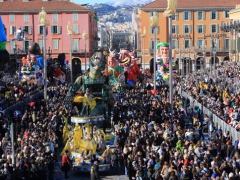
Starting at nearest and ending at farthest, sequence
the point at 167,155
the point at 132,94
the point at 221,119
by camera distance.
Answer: the point at 167,155
the point at 221,119
the point at 132,94

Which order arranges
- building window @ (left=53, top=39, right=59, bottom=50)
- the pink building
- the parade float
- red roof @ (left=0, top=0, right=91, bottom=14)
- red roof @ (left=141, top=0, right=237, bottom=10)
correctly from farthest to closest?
red roof @ (left=141, top=0, right=237, bottom=10) → red roof @ (left=0, top=0, right=91, bottom=14) → building window @ (left=53, top=39, right=59, bottom=50) → the pink building → the parade float

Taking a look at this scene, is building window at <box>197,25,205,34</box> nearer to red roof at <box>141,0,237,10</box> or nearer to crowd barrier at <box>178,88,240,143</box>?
red roof at <box>141,0,237,10</box>

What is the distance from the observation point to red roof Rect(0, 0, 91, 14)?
262 feet

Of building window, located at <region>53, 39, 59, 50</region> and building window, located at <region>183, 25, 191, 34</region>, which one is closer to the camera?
building window, located at <region>53, 39, 59, 50</region>

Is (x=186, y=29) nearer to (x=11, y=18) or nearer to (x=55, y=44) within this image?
(x=55, y=44)

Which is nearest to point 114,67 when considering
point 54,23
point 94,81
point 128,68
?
point 128,68

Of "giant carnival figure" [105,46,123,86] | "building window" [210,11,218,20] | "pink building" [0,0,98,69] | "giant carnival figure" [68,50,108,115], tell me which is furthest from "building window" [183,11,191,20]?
"giant carnival figure" [68,50,108,115]

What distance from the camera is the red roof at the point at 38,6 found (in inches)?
3147

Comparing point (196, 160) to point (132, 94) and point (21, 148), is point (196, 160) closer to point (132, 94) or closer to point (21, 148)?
point (21, 148)

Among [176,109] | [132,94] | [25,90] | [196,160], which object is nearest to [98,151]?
[196,160]

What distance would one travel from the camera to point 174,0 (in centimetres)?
2703

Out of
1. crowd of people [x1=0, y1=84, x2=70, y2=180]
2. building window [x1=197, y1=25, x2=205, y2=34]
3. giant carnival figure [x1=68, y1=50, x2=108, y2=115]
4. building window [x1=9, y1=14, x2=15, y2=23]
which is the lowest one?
crowd of people [x1=0, y1=84, x2=70, y2=180]

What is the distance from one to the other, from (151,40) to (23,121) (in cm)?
5483

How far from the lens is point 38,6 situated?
80.6m
